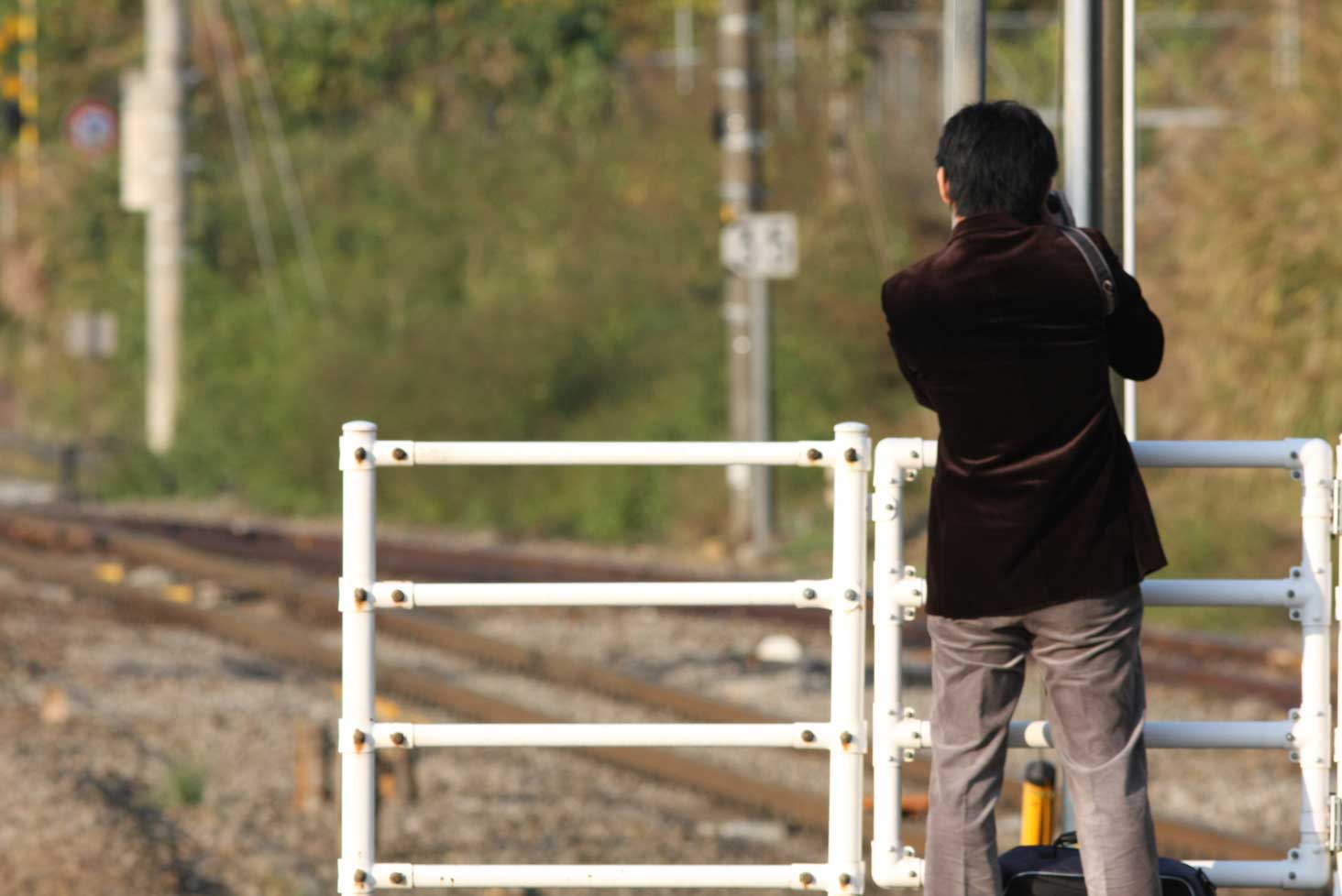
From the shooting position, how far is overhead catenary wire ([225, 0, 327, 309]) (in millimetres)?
34031

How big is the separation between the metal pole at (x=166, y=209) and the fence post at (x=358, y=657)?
2580 cm

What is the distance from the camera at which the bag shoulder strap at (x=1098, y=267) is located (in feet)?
14.3

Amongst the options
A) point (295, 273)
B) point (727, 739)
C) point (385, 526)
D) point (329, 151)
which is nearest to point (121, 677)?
point (727, 739)

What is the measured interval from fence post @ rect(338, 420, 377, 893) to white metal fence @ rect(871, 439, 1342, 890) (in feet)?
3.56

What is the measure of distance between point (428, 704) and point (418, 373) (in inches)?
528

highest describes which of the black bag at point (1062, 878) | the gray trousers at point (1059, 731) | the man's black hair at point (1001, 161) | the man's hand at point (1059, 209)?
the man's black hair at point (1001, 161)

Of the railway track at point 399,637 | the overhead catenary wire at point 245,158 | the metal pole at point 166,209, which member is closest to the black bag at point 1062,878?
the railway track at point 399,637

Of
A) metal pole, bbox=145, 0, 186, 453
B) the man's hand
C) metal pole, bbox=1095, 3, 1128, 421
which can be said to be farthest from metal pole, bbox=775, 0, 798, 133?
the man's hand

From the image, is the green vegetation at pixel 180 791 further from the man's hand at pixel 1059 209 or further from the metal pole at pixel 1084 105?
the man's hand at pixel 1059 209

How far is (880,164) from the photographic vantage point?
26375 millimetres

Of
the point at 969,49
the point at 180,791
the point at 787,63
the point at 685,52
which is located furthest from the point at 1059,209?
the point at 685,52

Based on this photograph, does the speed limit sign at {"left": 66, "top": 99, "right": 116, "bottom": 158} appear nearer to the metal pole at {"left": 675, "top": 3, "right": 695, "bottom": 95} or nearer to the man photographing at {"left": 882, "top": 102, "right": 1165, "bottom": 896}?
the metal pole at {"left": 675, "top": 3, "right": 695, "bottom": 95}

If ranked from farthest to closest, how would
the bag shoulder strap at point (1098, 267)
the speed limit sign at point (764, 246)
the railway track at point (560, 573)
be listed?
the speed limit sign at point (764, 246) < the railway track at point (560, 573) < the bag shoulder strap at point (1098, 267)

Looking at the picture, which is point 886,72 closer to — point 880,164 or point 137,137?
point 880,164
